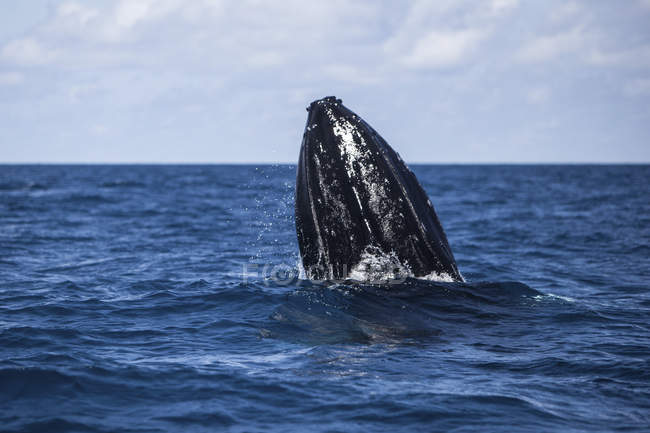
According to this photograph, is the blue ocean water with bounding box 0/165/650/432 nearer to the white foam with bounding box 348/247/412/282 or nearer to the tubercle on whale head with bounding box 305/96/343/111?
the white foam with bounding box 348/247/412/282

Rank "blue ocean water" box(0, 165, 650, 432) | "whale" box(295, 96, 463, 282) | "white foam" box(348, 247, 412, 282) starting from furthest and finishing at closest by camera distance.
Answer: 1. "white foam" box(348, 247, 412, 282)
2. "whale" box(295, 96, 463, 282)
3. "blue ocean water" box(0, 165, 650, 432)

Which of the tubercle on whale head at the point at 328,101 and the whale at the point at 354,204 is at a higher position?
the tubercle on whale head at the point at 328,101

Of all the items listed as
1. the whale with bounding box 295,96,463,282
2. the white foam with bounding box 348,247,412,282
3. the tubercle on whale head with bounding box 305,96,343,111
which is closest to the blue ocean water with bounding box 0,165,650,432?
the white foam with bounding box 348,247,412,282

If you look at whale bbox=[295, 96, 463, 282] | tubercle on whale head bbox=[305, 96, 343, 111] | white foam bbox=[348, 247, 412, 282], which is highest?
tubercle on whale head bbox=[305, 96, 343, 111]

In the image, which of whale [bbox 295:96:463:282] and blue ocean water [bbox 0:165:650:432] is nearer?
blue ocean water [bbox 0:165:650:432]

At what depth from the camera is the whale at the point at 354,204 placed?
9031 millimetres

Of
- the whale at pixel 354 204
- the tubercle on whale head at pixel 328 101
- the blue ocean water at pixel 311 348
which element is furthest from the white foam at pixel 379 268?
the tubercle on whale head at pixel 328 101

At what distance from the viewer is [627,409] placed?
6.05 m

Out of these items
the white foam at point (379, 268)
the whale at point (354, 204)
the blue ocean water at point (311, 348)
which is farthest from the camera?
the white foam at point (379, 268)

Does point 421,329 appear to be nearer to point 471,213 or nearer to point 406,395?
point 406,395

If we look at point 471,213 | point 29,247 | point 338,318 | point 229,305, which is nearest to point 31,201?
point 29,247

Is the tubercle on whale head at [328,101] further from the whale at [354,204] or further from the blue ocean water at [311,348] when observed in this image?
the blue ocean water at [311,348]

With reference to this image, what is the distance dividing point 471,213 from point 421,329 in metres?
23.6

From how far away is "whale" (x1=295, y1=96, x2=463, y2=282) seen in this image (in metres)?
9.03
